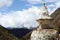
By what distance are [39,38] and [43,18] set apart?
699mm

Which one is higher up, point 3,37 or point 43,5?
point 43,5

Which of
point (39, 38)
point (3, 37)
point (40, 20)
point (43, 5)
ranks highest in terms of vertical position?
point (43, 5)

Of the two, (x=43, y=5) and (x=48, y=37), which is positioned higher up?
(x=43, y=5)

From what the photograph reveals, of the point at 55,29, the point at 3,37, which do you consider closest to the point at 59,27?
the point at 55,29

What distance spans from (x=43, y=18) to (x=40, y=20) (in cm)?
13

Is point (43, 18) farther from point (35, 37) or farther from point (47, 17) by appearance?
point (35, 37)

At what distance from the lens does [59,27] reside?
7.75 m

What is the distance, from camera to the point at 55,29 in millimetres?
7344

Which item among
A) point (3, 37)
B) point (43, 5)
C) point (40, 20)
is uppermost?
point (43, 5)

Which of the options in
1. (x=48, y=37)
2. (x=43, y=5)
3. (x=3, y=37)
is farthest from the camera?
(x=3, y=37)

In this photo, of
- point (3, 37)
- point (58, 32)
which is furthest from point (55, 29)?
point (3, 37)

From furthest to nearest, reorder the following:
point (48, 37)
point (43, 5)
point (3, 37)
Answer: point (3, 37)
point (43, 5)
point (48, 37)

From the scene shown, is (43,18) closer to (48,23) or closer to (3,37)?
(48,23)

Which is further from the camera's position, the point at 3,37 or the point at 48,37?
the point at 3,37
